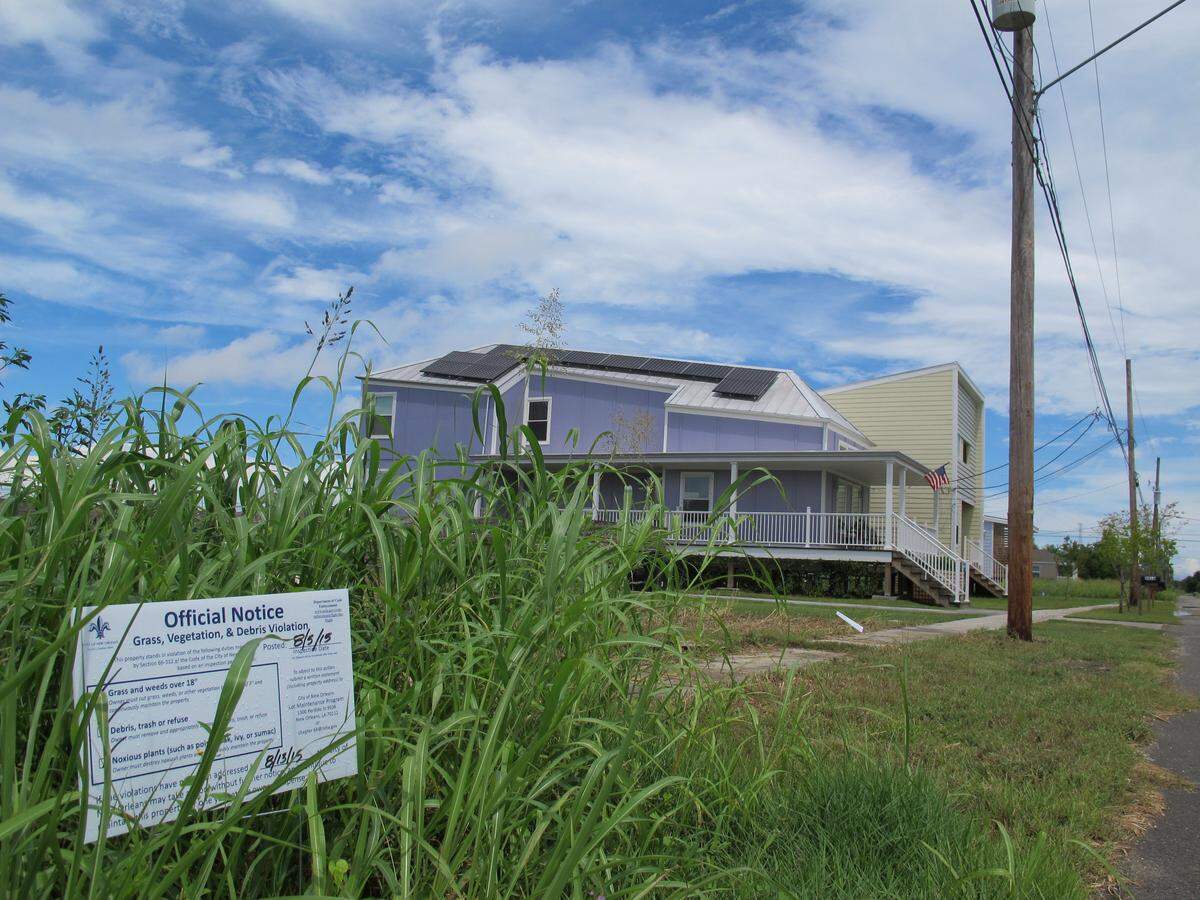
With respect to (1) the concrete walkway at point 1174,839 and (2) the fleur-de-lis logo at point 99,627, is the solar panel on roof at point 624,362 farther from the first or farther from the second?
(2) the fleur-de-lis logo at point 99,627

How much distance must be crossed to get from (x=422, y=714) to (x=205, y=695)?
2.71 ft

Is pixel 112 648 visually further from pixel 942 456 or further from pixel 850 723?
pixel 942 456

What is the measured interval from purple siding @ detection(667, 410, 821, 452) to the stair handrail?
3347 millimetres

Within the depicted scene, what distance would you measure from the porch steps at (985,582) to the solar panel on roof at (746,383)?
26.4ft

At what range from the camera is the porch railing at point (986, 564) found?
2851 centimetres

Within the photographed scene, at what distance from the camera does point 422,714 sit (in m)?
2.63

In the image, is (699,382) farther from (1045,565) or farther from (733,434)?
(1045,565)

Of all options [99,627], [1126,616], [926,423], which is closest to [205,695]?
[99,627]

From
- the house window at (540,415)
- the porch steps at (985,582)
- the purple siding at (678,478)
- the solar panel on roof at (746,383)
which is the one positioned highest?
the solar panel on roof at (746,383)

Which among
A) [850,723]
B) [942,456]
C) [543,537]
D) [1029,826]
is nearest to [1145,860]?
[1029,826]

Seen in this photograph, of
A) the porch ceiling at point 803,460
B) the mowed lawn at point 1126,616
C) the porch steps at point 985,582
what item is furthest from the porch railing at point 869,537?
the porch steps at point 985,582

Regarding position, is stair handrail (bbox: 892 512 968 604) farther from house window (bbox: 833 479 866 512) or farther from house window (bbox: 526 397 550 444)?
house window (bbox: 526 397 550 444)

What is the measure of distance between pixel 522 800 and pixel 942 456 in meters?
29.3

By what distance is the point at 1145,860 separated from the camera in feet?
11.5
